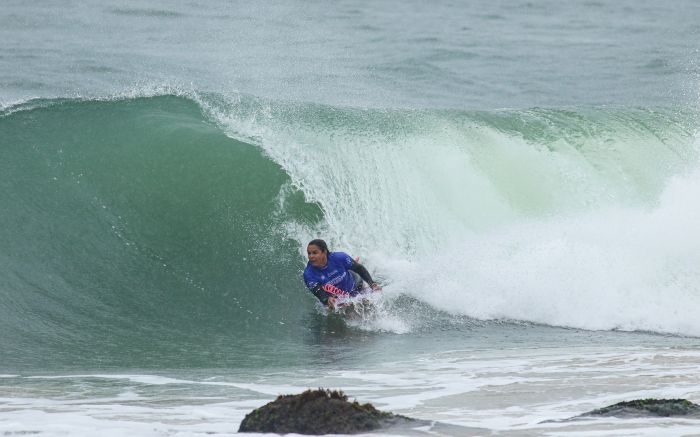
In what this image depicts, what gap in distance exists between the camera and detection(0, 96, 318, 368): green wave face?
30.7 feet

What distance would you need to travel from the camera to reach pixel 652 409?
5273 mm

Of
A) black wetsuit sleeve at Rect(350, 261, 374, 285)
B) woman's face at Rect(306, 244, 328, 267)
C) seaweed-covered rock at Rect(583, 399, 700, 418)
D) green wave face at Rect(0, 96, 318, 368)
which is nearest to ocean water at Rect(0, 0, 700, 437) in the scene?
green wave face at Rect(0, 96, 318, 368)

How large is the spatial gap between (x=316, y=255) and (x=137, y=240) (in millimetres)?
2741

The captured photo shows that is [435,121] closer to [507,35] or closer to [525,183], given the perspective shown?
[525,183]

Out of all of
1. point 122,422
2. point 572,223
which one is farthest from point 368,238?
point 122,422

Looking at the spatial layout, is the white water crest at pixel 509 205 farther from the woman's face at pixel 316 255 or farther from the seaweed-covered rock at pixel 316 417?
the seaweed-covered rock at pixel 316 417

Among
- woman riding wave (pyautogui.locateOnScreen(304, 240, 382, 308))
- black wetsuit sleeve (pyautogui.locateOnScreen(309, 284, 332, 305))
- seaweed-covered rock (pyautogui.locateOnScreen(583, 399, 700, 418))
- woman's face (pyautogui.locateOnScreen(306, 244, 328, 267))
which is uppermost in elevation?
woman's face (pyautogui.locateOnScreen(306, 244, 328, 267))

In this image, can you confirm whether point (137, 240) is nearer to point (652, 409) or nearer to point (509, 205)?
point (509, 205)

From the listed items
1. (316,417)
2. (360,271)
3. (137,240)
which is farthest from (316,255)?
(316,417)

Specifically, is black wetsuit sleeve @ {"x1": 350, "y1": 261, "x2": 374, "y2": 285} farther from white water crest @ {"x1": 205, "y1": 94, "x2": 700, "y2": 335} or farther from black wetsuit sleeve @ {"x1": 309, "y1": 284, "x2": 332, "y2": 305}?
white water crest @ {"x1": 205, "y1": 94, "x2": 700, "y2": 335}

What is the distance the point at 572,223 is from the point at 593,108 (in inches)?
187

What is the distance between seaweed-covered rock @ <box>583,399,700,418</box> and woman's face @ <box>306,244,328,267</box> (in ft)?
15.6

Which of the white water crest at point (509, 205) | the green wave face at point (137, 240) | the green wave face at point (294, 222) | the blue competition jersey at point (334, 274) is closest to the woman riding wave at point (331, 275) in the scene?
the blue competition jersey at point (334, 274)

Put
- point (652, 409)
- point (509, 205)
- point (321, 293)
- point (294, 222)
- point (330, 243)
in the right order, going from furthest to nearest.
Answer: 1. point (509, 205)
2. point (294, 222)
3. point (330, 243)
4. point (321, 293)
5. point (652, 409)
